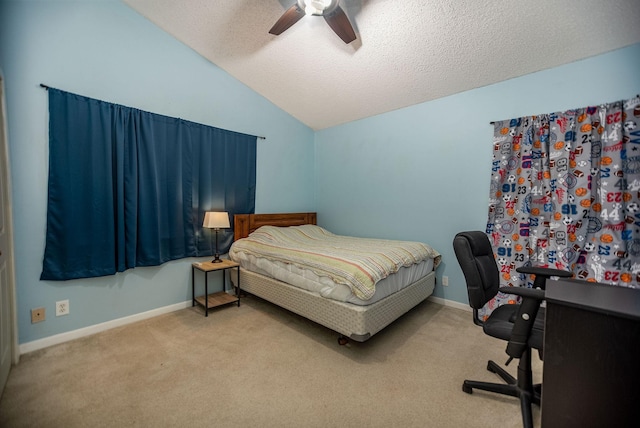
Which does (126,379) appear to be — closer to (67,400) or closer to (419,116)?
(67,400)

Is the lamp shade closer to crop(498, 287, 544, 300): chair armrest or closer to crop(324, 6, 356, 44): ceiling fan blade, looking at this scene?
crop(324, 6, 356, 44): ceiling fan blade

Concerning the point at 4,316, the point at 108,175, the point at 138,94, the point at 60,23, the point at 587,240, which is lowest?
the point at 4,316

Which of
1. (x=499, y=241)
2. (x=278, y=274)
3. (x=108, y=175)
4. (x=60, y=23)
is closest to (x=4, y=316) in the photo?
(x=108, y=175)

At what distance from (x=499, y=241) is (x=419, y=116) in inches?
66.2

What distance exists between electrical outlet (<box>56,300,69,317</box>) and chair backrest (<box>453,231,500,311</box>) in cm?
308

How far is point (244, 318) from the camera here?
8.88 feet

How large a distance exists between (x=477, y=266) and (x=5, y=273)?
3155 mm

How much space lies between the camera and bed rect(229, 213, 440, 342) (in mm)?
2027

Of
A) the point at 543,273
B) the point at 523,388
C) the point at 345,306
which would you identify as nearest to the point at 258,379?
the point at 345,306

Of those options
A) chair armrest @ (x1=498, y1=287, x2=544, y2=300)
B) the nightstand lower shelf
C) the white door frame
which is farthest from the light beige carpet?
chair armrest @ (x1=498, y1=287, x2=544, y2=300)

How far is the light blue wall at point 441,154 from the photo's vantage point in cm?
230

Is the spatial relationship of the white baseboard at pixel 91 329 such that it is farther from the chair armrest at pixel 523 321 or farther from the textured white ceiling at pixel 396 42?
the chair armrest at pixel 523 321

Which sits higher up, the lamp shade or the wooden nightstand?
the lamp shade

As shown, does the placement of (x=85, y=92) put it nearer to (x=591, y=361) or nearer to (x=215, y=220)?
(x=215, y=220)
